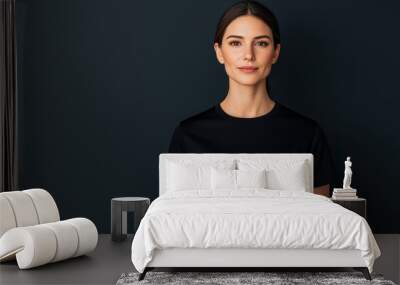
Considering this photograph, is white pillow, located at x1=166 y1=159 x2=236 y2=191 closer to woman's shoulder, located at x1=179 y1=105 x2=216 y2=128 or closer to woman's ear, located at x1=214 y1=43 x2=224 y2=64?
woman's shoulder, located at x1=179 y1=105 x2=216 y2=128

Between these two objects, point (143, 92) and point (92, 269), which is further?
point (143, 92)

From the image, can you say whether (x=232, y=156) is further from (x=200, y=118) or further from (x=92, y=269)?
(x=92, y=269)

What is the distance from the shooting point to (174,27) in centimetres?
750

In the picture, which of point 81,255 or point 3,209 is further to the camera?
point 81,255

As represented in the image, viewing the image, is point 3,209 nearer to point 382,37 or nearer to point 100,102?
point 100,102

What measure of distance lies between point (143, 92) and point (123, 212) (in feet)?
4.56

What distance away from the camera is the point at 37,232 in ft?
17.6

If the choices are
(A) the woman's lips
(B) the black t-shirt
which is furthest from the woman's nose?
(B) the black t-shirt

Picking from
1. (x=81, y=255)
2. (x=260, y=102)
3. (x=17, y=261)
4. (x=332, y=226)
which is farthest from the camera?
(x=260, y=102)

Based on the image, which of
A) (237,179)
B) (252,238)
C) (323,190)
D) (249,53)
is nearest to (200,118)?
(249,53)

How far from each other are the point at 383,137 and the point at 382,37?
42.1 inches

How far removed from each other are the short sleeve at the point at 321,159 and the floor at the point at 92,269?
104cm

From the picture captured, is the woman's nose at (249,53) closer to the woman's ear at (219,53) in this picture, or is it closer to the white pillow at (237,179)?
the woman's ear at (219,53)

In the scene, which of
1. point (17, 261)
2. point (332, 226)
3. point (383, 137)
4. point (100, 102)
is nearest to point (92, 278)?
point (17, 261)
